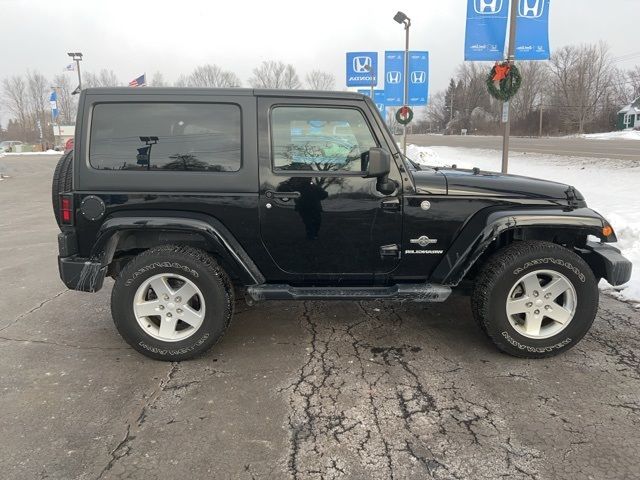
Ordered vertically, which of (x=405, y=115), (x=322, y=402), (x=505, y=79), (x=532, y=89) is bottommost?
(x=322, y=402)

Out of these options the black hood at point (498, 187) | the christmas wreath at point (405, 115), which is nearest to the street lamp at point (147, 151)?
the black hood at point (498, 187)

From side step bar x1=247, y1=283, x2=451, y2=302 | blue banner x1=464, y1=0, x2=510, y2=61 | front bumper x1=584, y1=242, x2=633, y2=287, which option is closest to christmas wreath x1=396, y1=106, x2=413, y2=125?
blue banner x1=464, y1=0, x2=510, y2=61

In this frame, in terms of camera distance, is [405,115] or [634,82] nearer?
[405,115]

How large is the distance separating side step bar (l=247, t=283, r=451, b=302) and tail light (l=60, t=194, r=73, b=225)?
140 centimetres

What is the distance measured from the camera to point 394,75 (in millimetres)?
19328

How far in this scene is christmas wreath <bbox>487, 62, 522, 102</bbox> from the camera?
8.68 meters

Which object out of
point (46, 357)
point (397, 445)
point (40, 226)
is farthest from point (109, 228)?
point (40, 226)

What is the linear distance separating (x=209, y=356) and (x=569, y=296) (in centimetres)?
→ 277

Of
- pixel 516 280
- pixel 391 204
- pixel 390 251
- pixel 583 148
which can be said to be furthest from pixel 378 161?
pixel 583 148

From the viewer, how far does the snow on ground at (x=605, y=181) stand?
601 centimetres

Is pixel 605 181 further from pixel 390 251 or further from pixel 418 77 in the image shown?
pixel 390 251

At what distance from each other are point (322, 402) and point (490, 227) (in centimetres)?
172

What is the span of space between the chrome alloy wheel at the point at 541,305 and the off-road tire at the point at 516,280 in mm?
36

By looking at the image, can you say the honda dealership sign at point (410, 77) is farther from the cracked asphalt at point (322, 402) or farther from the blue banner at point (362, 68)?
the cracked asphalt at point (322, 402)
